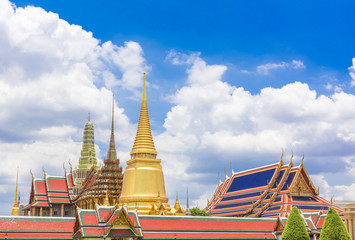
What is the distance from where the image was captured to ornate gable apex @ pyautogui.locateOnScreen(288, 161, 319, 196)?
152 feet

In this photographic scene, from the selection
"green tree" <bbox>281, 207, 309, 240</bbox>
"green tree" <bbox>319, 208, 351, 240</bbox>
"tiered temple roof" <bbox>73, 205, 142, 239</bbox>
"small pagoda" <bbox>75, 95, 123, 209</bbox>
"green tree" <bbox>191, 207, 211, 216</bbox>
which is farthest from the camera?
"small pagoda" <bbox>75, 95, 123, 209</bbox>

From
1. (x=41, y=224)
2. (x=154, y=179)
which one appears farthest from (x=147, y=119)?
(x=41, y=224)

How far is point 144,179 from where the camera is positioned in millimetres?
49188

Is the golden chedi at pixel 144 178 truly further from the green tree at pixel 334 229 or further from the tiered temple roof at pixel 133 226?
the green tree at pixel 334 229

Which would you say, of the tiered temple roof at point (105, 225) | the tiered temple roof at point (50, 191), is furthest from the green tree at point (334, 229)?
the tiered temple roof at point (50, 191)

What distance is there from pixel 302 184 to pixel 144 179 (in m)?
16.0

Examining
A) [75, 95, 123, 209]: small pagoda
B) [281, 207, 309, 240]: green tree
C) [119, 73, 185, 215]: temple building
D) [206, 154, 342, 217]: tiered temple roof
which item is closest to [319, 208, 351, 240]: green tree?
[281, 207, 309, 240]: green tree

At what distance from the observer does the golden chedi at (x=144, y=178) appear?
1875 inches

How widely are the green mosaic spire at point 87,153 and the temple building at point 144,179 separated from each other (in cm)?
3687

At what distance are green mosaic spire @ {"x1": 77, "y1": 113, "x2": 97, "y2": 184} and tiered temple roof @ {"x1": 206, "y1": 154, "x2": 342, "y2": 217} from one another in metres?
39.7

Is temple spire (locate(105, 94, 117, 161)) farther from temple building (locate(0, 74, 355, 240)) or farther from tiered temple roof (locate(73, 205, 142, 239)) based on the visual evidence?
tiered temple roof (locate(73, 205, 142, 239))

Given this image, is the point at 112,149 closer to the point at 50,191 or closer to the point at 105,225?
the point at 50,191

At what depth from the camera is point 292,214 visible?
29516mm

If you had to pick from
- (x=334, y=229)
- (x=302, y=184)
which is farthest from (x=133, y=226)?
(x=302, y=184)
